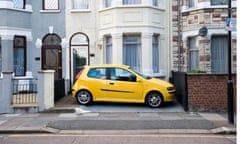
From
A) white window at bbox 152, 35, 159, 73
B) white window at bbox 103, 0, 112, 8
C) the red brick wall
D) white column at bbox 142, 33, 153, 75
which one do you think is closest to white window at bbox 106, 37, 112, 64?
white window at bbox 103, 0, 112, 8

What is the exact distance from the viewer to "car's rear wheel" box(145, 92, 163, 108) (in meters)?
16.6

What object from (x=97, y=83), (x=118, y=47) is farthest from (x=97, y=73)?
(x=118, y=47)

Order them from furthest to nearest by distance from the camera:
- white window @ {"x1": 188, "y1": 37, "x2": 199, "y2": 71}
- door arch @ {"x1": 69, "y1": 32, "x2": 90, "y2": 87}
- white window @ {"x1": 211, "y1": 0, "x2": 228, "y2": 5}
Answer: door arch @ {"x1": 69, "y1": 32, "x2": 90, "y2": 87} → white window @ {"x1": 188, "y1": 37, "x2": 199, "y2": 71} → white window @ {"x1": 211, "y1": 0, "x2": 228, "y2": 5}

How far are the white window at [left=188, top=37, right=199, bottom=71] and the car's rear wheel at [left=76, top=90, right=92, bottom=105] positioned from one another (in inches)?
231

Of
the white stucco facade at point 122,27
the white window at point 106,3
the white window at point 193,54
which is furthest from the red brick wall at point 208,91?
the white window at point 106,3

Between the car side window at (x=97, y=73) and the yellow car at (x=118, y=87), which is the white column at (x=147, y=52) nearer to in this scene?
the yellow car at (x=118, y=87)

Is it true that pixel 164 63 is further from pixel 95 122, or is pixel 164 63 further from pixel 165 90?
pixel 95 122

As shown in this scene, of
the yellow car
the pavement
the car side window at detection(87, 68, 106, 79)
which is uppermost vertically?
the car side window at detection(87, 68, 106, 79)

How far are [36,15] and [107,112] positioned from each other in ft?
Result: 27.8

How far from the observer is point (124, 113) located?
1566 cm

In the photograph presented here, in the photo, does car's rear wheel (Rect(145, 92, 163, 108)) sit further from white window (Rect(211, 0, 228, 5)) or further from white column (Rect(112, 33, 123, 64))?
white window (Rect(211, 0, 228, 5))

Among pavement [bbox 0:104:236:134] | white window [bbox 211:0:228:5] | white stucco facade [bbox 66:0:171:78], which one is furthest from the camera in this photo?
white stucco facade [bbox 66:0:171:78]

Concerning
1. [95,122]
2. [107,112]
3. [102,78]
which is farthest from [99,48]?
[95,122]

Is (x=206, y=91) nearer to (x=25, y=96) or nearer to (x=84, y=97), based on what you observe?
(x=84, y=97)
